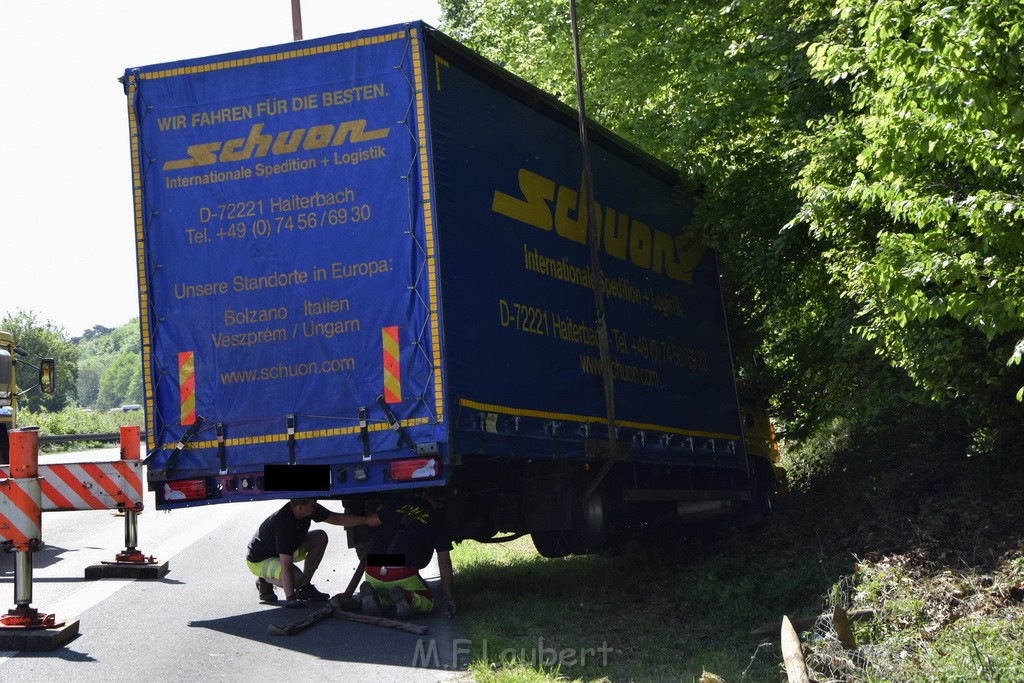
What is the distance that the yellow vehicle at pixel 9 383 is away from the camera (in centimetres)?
1367

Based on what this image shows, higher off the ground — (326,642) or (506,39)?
(506,39)

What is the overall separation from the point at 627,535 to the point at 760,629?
4243 millimetres

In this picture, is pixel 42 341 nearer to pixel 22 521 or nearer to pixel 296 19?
pixel 296 19

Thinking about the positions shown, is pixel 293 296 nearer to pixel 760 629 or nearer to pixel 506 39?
pixel 760 629

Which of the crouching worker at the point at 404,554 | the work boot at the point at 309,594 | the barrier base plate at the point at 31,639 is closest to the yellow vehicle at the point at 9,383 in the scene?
the work boot at the point at 309,594

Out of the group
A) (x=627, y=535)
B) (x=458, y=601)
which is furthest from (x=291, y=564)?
(x=627, y=535)

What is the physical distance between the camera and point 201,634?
8836 millimetres

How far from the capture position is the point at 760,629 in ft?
33.4

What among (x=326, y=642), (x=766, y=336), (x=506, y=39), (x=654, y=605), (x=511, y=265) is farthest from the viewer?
(x=506, y=39)

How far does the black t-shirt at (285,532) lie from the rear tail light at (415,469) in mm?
1374

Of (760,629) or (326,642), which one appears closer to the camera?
(326,642)

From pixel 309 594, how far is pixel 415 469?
2362 mm

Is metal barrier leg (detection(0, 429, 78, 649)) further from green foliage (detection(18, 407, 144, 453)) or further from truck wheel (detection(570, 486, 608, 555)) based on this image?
green foliage (detection(18, 407, 144, 453))

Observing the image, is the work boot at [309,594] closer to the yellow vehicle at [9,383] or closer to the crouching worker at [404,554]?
the crouching worker at [404,554]
